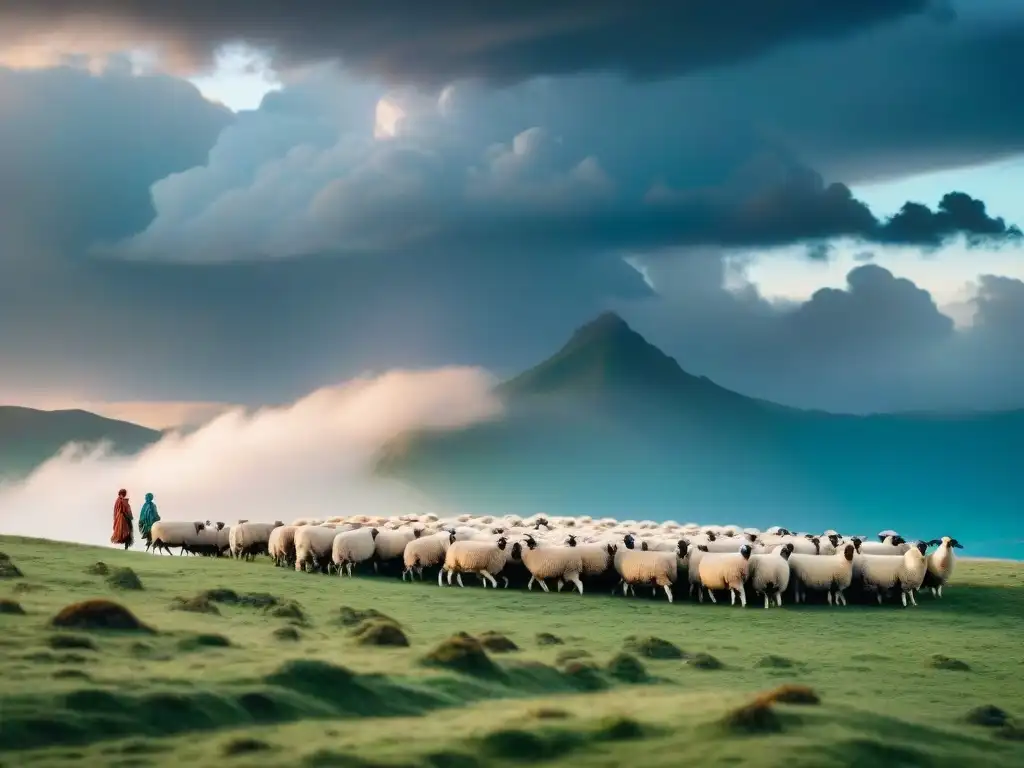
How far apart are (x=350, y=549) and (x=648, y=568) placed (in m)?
9.60

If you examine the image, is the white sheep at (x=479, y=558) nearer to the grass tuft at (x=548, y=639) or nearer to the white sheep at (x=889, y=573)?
the white sheep at (x=889, y=573)

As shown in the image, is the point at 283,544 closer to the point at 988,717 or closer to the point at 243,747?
the point at 988,717

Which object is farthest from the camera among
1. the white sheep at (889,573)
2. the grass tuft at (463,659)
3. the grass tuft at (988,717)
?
the white sheep at (889,573)

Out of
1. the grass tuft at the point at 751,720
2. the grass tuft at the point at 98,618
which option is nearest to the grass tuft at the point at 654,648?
the grass tuft at the point at 751,720

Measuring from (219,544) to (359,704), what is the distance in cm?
3073

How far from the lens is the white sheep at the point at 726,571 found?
102 ft

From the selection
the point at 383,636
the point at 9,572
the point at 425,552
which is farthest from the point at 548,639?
the point at 9,572

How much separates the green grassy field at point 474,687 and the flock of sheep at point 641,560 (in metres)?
2.87

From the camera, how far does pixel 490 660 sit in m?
18.6

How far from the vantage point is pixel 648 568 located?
106ft

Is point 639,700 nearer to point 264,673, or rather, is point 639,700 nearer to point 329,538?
point 264,673

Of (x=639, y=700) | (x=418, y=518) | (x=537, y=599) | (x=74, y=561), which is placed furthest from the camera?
(x=418, y=518)

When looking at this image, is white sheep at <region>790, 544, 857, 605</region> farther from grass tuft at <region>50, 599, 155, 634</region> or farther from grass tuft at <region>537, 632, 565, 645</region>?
grass tuft at <region>50, 599, 155, 634</region>

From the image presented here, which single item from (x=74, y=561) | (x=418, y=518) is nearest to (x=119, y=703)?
(x=74, y=561)
